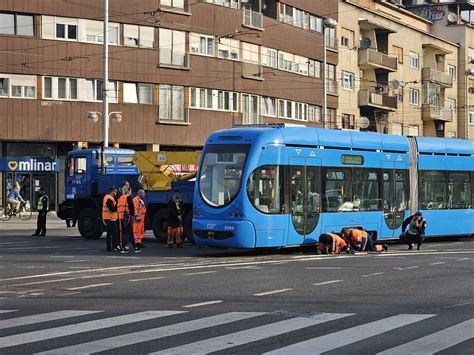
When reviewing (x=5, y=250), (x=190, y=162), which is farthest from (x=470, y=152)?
(x=5, y=250)

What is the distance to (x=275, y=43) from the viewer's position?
193ft

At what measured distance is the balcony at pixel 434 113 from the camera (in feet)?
257

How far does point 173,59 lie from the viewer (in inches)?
2083

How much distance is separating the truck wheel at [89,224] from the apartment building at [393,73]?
109ft

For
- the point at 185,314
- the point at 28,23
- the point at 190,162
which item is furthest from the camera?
the point at 28,23

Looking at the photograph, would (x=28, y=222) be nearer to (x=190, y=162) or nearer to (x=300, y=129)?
(x=190, y=162)

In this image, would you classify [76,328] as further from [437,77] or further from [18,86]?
[437,77]

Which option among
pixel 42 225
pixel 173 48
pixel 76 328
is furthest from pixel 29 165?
pixel 76 328

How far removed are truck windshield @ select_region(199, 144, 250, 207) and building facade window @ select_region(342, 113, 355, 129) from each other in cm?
4475

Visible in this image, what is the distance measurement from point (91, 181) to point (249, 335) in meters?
22.7

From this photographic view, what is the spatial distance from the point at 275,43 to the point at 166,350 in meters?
50.5

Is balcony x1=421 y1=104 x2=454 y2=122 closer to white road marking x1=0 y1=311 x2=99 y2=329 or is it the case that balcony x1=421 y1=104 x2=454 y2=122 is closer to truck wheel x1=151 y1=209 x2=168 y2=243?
truck wheel x1=151 y1=209 x2=168 y2=243

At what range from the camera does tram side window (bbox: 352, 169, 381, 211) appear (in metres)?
25.6

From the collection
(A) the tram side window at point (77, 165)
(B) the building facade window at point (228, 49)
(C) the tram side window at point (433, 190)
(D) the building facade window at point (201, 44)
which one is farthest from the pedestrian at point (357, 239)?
(B) the building facade window at point (228, 49)
